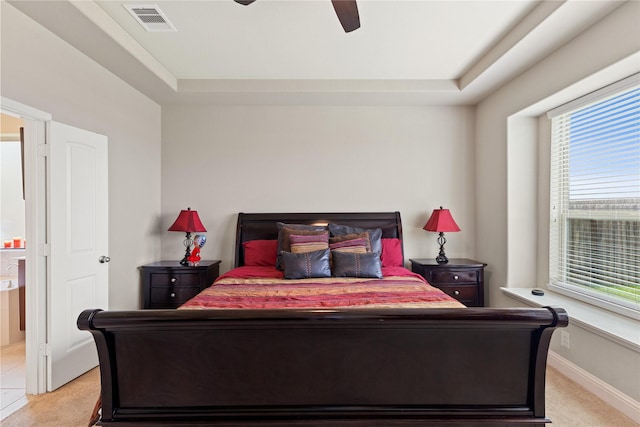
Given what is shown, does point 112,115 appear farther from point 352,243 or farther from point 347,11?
point 352,243

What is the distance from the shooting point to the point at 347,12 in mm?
1879

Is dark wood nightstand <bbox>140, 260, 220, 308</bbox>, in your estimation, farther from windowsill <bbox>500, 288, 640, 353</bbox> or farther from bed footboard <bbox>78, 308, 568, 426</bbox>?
windowsill <bbox>500, 288, 640, 353</bbox>

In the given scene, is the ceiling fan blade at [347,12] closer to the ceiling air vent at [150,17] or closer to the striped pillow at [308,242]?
the ceiling air vent at [150,17]

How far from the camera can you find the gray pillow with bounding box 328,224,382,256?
135 inches

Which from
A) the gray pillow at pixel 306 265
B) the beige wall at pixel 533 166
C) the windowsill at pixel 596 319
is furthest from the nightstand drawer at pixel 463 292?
the gray pillow at pixel 306 265

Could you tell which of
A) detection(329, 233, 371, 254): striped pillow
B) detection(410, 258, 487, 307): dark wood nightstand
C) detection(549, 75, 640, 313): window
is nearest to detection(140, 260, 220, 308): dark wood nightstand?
detection(329, 233, 371, 254): striped pillow


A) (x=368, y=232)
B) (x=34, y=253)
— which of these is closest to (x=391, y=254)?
(x=368, y=232)

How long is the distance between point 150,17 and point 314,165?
212 centimetres

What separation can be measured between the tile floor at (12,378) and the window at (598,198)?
4.35 meters

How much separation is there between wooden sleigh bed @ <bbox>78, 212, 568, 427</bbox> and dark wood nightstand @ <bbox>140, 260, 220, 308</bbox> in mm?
1873

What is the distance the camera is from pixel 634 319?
228cm

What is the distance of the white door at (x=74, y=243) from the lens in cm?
235

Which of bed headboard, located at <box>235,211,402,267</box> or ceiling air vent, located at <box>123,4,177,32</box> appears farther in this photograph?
bed headboard, located at <box>235,211,402,267</box>

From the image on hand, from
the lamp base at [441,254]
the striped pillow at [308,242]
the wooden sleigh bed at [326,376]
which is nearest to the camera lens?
the wooden sleigh bed at [326,376]
